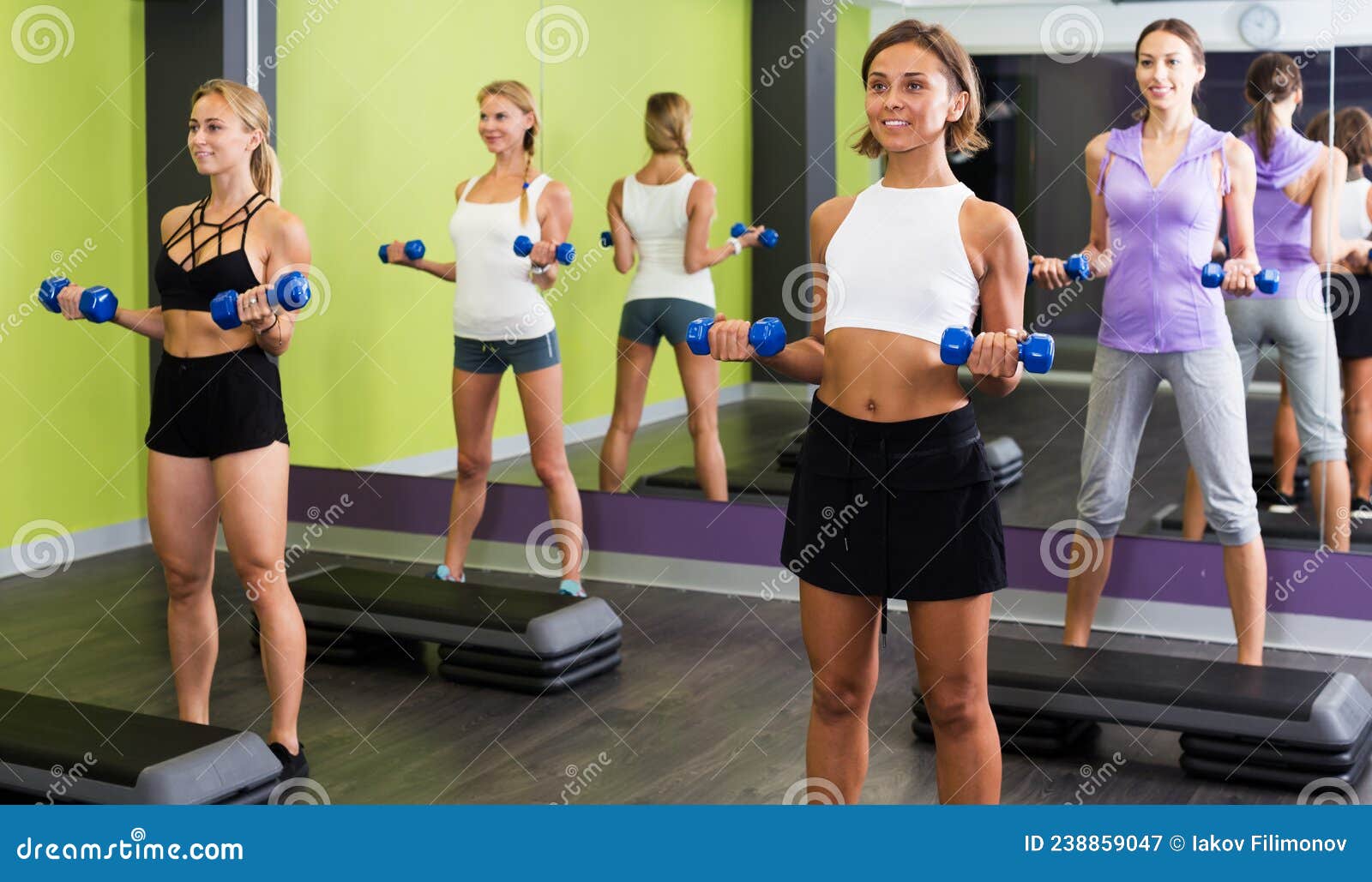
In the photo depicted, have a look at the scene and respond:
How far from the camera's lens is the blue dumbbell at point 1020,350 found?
2.25m

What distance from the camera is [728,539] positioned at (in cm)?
519

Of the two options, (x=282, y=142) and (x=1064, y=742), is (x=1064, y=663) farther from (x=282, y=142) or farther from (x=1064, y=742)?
(x=282, y=142)

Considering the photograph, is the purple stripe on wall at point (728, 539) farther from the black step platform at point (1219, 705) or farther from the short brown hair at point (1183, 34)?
the short brown hair at point (1183, 34)

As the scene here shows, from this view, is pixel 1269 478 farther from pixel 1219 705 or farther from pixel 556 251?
pixel 556 251

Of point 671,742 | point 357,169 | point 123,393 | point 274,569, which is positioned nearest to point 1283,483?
point 671,742

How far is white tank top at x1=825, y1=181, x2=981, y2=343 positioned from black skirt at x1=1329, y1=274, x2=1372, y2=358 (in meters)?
2.20

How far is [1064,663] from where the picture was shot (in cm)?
372

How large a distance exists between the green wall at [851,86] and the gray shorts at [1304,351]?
1.22 m

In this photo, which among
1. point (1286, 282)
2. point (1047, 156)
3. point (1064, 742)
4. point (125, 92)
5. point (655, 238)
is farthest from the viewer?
point (125, 92)

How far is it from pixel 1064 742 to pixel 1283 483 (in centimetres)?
130

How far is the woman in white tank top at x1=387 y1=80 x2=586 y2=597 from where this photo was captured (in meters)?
4.75

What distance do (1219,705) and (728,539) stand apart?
80.5 inches

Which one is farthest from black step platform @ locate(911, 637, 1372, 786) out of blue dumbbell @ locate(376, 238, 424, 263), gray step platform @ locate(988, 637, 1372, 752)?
blue dumbbell @ locate(376, 238, 424, 263)

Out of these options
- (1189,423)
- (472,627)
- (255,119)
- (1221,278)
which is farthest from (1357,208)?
(255,119)
